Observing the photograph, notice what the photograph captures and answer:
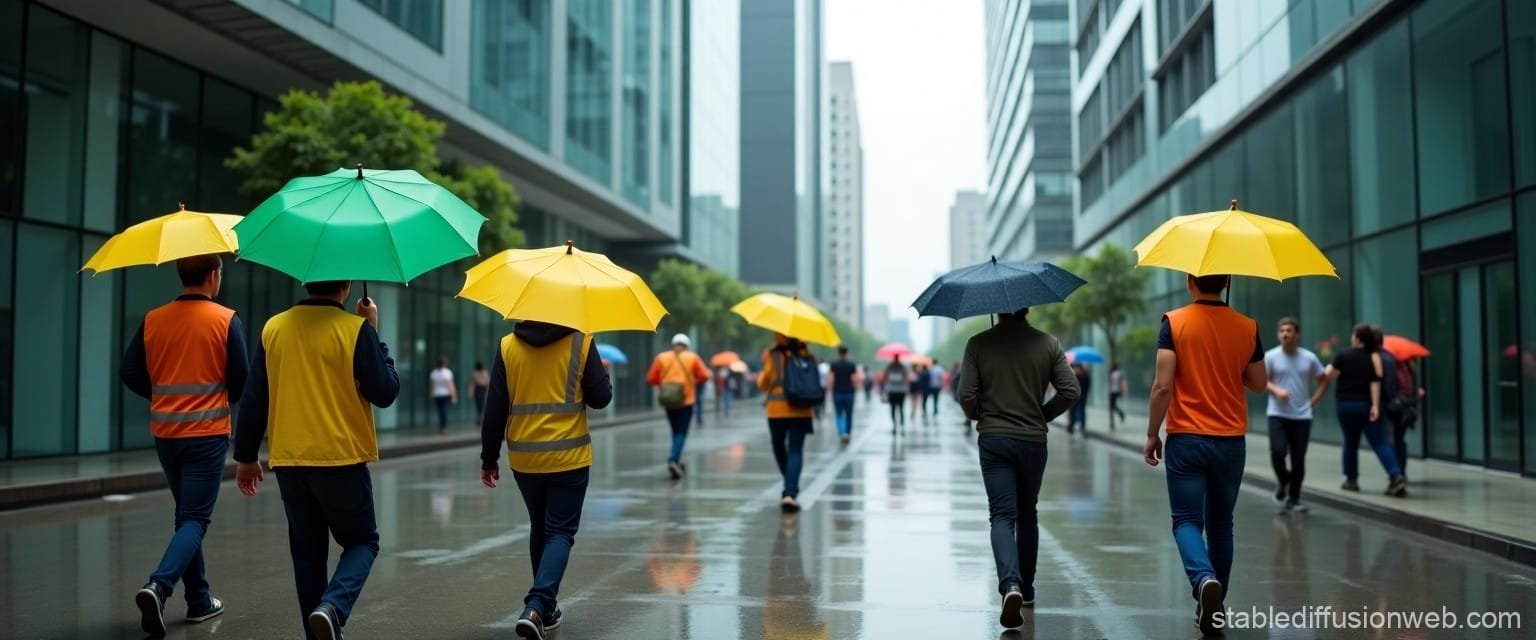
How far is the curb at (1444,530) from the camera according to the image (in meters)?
8.47

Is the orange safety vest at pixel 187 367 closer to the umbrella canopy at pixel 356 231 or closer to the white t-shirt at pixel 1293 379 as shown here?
the umbrella canopy at pixel 356 231

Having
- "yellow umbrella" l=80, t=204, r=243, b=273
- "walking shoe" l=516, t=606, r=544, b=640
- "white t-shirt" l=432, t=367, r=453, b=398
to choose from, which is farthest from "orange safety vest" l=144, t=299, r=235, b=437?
"white t-shirt" l=432, t=367, r=453, b=398

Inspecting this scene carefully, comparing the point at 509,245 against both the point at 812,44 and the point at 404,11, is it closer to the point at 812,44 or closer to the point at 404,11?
the point at 404,11

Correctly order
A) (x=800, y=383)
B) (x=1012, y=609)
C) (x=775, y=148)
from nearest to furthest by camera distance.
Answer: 1. (x=1012, y=609)
2. (x=800, y=383)
3. (x=775, y=148)

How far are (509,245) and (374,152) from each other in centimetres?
426

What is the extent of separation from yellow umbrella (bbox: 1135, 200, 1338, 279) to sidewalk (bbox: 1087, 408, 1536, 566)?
3614 millimetres

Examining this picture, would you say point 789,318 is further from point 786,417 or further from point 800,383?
point 786,417

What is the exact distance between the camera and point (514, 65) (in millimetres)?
29828

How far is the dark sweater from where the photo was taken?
20.5 feet

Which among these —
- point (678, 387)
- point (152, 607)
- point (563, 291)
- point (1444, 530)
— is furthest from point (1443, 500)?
point (152, 607)

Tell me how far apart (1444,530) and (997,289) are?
5.65 meters

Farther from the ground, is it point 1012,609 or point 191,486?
point 191,486

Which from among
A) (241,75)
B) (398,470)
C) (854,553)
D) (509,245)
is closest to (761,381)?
(854,553)

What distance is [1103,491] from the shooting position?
13.8m
